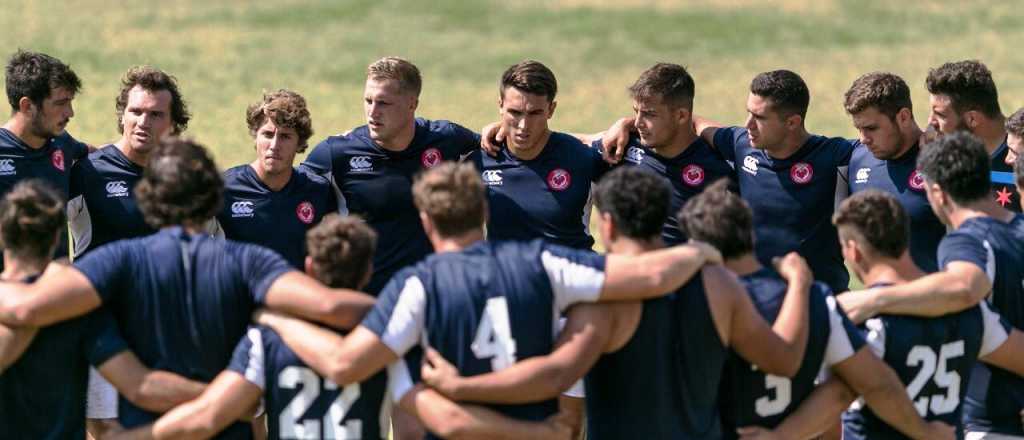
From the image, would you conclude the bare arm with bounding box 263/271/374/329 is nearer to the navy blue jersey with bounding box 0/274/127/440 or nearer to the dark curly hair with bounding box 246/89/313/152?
the navy blue jersey with bounding box 0/274/127/440

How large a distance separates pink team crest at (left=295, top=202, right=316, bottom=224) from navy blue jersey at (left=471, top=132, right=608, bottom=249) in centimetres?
131

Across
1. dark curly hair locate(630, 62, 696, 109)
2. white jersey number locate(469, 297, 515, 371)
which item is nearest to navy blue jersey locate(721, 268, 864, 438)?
white jersey number locate(469, 297, 515, 371)

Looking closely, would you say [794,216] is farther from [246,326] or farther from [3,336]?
[3,336]

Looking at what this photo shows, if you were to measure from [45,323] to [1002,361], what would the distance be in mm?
4918

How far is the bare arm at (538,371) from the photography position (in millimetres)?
7070

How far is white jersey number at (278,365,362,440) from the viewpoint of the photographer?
7160mm

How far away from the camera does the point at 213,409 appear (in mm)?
7172

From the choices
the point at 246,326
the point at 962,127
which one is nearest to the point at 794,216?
the point at 962,127

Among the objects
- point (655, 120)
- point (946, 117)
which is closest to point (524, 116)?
point (655, 120)

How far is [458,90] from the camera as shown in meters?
33.2

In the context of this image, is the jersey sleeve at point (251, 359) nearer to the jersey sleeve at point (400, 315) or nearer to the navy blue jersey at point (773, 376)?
the jersey sleeve at point (400, 315)

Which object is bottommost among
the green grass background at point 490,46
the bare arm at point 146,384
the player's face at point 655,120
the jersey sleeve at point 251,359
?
the bare arm at point 146,384

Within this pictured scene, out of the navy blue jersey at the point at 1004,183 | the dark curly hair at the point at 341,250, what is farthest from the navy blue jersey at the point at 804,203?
the dark curly hair at the point at 341,250

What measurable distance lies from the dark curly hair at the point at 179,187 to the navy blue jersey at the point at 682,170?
4.78 metres
